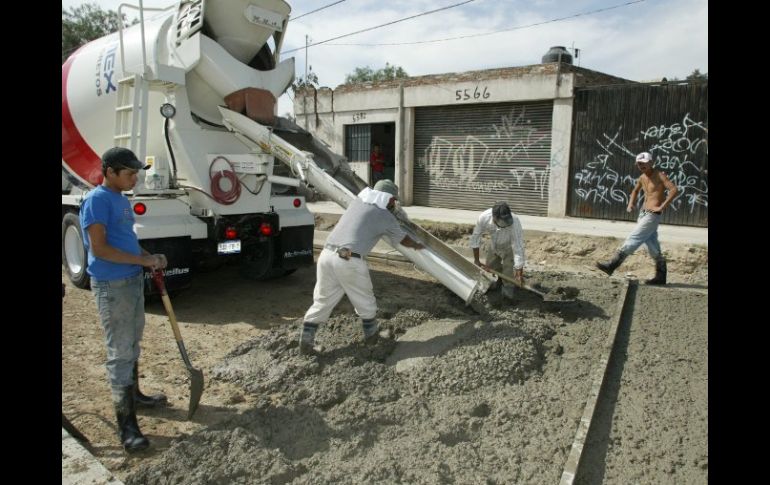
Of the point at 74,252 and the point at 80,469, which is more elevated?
the point at 74,252

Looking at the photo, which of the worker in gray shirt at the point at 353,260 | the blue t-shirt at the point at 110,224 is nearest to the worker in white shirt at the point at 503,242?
the worker in gray shirt at the point at 353,260

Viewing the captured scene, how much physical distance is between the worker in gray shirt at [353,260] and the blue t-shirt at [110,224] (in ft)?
5.05

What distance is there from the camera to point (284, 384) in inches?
167

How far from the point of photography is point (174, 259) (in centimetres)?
593

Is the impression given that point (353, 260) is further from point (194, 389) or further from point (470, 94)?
point (470, 94)

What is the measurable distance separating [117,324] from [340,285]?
1.80 metres

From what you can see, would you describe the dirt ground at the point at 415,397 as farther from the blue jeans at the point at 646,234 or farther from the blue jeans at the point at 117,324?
the blue jeans at the point at 646,234

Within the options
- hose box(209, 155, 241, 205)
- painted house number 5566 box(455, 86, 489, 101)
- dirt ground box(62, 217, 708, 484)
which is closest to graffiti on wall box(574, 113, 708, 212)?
painted house number 5566 box(455, 86, 489, 101)

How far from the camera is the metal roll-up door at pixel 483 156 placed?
13062 mm

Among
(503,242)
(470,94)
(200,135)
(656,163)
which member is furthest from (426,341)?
(470,94)
